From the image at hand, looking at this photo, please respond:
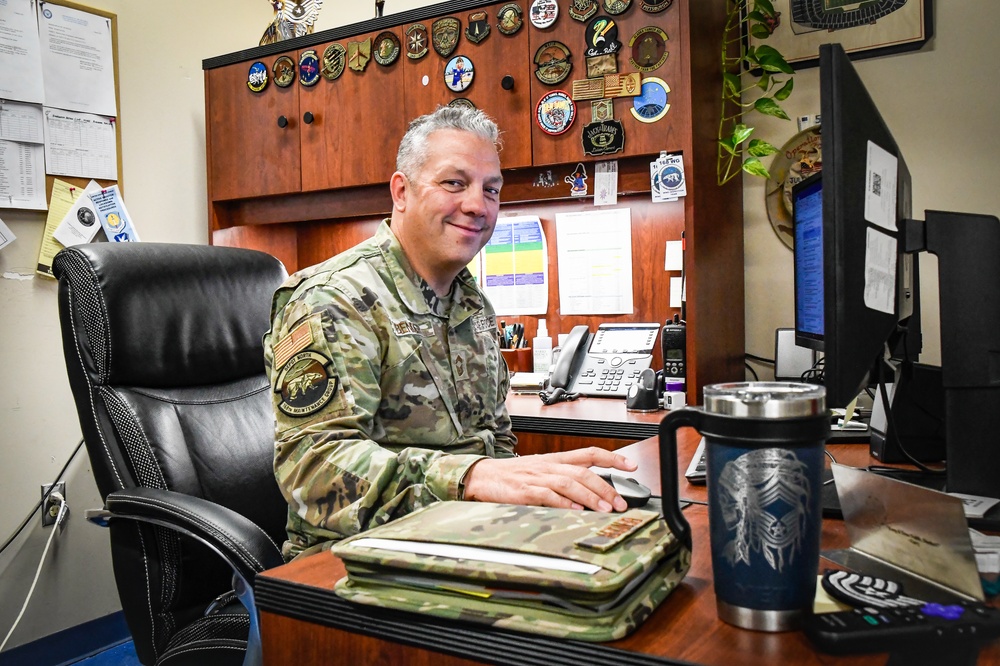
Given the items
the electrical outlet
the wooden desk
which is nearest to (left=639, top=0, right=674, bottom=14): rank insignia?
the wooden desk

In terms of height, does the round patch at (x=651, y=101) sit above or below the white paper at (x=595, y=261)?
above

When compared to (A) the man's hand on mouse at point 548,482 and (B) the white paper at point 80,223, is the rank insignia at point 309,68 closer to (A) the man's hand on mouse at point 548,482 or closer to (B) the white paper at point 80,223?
(B) the white paper at point 80,223

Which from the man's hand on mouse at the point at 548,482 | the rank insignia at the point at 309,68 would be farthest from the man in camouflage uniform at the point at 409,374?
the rank insignia at the point at 309,68

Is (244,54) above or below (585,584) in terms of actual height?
above

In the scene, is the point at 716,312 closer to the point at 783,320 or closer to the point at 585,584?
the point at 783,320

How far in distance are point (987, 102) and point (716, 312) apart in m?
0.92

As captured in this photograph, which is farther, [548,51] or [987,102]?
[548,51]

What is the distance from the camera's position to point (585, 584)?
1.94 feet

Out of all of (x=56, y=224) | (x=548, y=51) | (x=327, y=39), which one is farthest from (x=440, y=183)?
(x=56, y=224)

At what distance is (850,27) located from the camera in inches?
90.1

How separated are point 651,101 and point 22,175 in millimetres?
1934

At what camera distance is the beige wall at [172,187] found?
220 cm

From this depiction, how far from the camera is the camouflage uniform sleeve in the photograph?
1.03 meters

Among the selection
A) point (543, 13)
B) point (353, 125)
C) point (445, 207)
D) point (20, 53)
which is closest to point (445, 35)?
point (543, 13)
